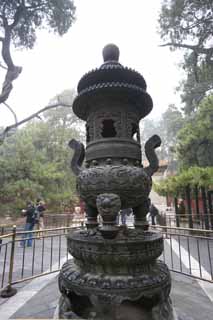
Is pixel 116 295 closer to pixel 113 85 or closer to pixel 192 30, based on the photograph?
pixel 113 85

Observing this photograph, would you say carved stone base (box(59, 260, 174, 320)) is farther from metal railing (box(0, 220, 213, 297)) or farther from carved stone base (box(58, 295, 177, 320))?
metal railing (box(0, 220, 213, 297))

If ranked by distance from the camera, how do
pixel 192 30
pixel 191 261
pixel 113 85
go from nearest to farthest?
pixel 113 85 → pixel 191 261 → pixel 192 30

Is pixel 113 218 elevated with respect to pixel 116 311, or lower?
elevated

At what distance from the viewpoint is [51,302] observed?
274 cm

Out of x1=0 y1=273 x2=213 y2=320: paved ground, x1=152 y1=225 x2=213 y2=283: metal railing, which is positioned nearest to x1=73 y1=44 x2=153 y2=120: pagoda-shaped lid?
x1=152 y1=225 x2=213 y2=283: metal railing

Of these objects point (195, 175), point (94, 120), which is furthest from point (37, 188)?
point (94, 120)

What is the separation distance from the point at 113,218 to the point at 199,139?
28.2ft

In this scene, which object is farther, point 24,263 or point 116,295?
point 24,263

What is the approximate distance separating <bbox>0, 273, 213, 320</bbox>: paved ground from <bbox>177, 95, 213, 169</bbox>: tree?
6905 mm

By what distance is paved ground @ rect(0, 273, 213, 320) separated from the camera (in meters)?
2.40

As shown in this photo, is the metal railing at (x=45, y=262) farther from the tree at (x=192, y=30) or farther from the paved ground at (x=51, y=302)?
the tree at (x=192, y=30)

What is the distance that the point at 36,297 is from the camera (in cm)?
296

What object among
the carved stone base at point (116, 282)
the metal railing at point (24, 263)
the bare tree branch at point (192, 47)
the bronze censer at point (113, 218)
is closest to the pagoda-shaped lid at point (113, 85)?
the bronze censer at point (113, 218)

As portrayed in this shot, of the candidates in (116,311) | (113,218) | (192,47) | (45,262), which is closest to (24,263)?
(45,262)
